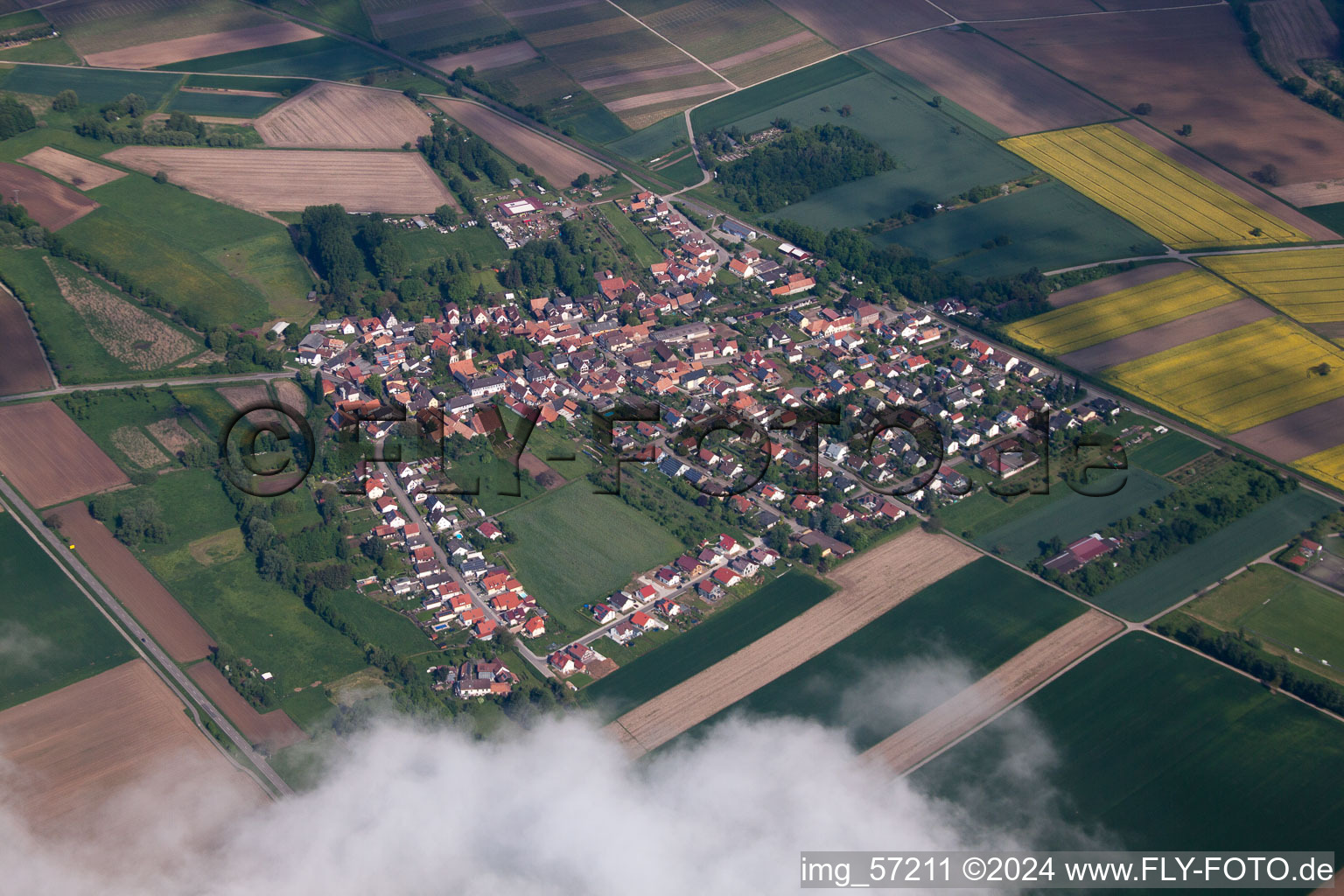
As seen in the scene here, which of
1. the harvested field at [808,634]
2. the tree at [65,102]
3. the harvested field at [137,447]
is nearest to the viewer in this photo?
the harvested field at [808,634]

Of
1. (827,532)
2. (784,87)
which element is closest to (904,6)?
(784,87)

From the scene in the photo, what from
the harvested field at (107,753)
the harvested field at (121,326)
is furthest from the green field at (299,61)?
the harvested field at (107,753)

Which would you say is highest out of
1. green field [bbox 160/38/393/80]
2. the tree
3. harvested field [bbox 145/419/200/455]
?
the tree

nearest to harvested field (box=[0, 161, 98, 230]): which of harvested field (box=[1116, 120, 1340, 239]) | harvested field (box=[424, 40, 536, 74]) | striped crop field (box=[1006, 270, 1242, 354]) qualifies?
harvested field (box=[424, 40, 536, 74])

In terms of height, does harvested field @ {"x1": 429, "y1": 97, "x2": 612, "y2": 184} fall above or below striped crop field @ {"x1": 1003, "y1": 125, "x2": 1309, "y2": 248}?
above

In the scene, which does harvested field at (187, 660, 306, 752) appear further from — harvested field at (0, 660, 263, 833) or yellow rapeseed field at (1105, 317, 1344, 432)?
yellow rapeseed field at (1105, 317, 1344, 432)

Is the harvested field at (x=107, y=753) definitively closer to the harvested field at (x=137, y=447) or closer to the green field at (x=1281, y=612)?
the harvested field at (x=137, y=447)
